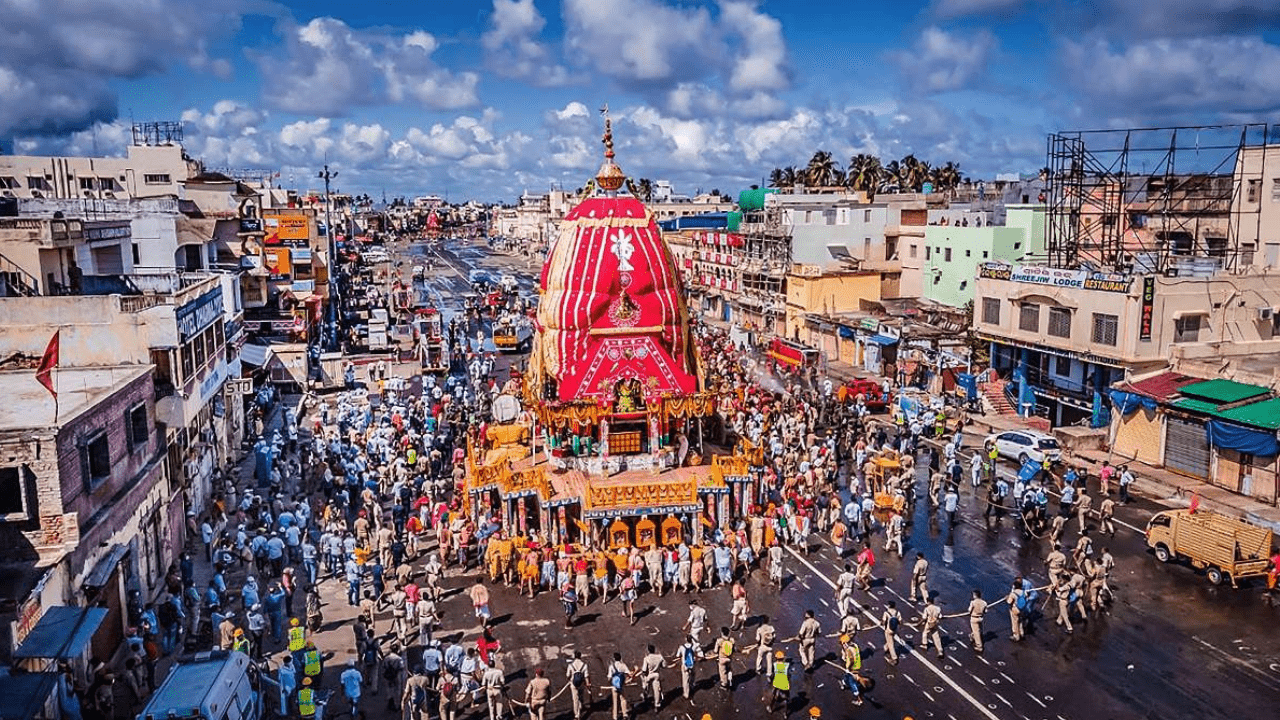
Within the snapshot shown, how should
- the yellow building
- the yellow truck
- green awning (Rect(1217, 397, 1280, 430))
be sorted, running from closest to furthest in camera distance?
the yellow truck → green awning (Rect(1217, 397, 1280, 430)) → the yellow building

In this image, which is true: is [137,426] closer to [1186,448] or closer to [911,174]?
[1186,448]

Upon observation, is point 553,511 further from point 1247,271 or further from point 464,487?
point 1247,271

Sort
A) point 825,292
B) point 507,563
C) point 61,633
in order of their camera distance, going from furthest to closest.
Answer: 1. point 825,292
2. point 507,563
3. point 61,633

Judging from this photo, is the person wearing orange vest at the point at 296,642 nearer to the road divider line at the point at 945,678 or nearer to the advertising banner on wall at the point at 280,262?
the road divider line at the point at 945,678

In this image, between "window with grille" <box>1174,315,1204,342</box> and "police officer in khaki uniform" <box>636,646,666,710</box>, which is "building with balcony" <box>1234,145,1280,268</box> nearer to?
"window with grille" <box>1174,315,1204,342</box>

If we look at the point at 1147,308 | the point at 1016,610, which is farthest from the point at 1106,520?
the point at 1147,308

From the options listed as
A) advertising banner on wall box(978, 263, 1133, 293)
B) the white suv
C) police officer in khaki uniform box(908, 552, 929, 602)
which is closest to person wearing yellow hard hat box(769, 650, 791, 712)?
police officer in khaki uniform box(908, 552, 929, 602)
